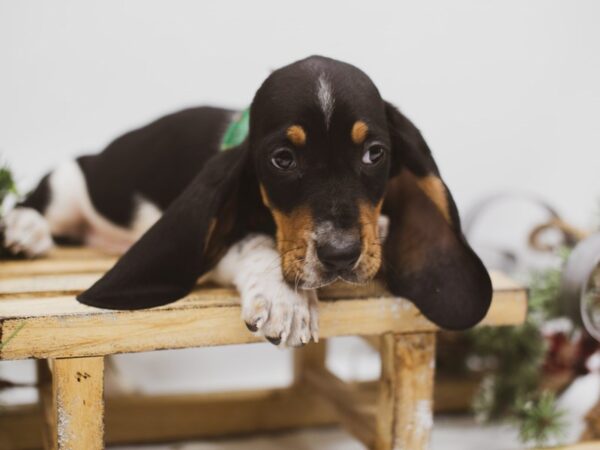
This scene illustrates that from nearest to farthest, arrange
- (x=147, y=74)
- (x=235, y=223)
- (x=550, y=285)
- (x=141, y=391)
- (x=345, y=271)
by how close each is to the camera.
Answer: (x=345, y=271), (x=235, y=223), (x=550, y=285), (x=141, y=391), (x=147, y=74)

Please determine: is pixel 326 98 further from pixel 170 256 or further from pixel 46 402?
pixel 46 402

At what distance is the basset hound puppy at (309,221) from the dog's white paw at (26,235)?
0.57m

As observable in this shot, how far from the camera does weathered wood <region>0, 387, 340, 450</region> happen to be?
2.47 meters

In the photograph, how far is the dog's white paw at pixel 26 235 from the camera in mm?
2152

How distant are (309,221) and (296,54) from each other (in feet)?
4.23

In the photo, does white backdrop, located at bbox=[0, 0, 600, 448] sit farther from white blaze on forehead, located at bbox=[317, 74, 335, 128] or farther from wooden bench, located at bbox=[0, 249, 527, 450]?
white blaze on forehead, located at bbox=[317, 74, 335, 128]

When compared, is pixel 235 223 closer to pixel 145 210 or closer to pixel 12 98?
pixel 145 210

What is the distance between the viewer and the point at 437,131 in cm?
323

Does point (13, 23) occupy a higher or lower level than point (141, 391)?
higher

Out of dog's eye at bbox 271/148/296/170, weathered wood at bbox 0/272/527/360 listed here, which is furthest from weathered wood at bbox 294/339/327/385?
dog's eye at bbox 271/148/296/170

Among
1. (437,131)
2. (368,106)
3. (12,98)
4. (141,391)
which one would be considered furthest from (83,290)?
(437,131)

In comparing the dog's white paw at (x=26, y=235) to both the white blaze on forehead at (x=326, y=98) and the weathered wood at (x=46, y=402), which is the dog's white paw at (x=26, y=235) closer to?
the weathered wood at (x=46, y=402)

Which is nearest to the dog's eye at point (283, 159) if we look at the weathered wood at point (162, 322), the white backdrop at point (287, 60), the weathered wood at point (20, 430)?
the weathered wood at point (162, 322)

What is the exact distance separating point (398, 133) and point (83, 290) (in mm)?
826
